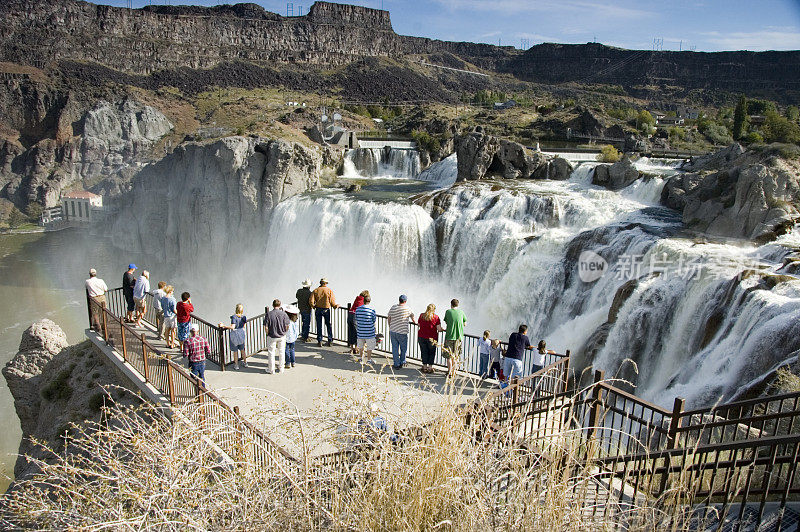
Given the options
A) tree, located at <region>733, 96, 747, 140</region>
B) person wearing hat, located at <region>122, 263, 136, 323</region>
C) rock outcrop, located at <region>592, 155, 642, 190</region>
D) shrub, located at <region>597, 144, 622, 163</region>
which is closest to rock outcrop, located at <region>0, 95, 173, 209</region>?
shrub, located at <region>597, 144, 622, 163</region>

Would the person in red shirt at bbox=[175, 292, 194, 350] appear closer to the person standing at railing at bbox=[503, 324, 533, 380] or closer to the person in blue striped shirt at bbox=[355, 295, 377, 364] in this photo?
the person in blue striped shirt at bbox=[355, 295, 377, 364]

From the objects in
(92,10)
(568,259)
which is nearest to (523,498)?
(568,259)

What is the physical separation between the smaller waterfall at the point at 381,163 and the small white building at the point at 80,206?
27.7 meters

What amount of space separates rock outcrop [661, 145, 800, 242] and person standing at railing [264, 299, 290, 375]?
1429 centimetres

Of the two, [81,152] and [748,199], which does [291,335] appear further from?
[81,152]

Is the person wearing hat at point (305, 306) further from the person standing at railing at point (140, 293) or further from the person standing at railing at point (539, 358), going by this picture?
the person standing at railing at point (539, 358)

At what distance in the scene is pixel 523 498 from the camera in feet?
13.6

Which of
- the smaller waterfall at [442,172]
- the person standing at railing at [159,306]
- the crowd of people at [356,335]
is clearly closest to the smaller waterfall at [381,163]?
the smaller waterfall at [442,172]

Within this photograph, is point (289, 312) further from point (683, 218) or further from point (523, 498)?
point (683, 218)

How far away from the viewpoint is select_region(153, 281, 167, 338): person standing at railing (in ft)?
38.3

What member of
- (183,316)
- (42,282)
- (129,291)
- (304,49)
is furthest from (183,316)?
(304,49)

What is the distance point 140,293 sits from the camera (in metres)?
→ 12.8

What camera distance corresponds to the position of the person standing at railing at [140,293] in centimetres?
1277

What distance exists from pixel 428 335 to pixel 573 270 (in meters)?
10.2
